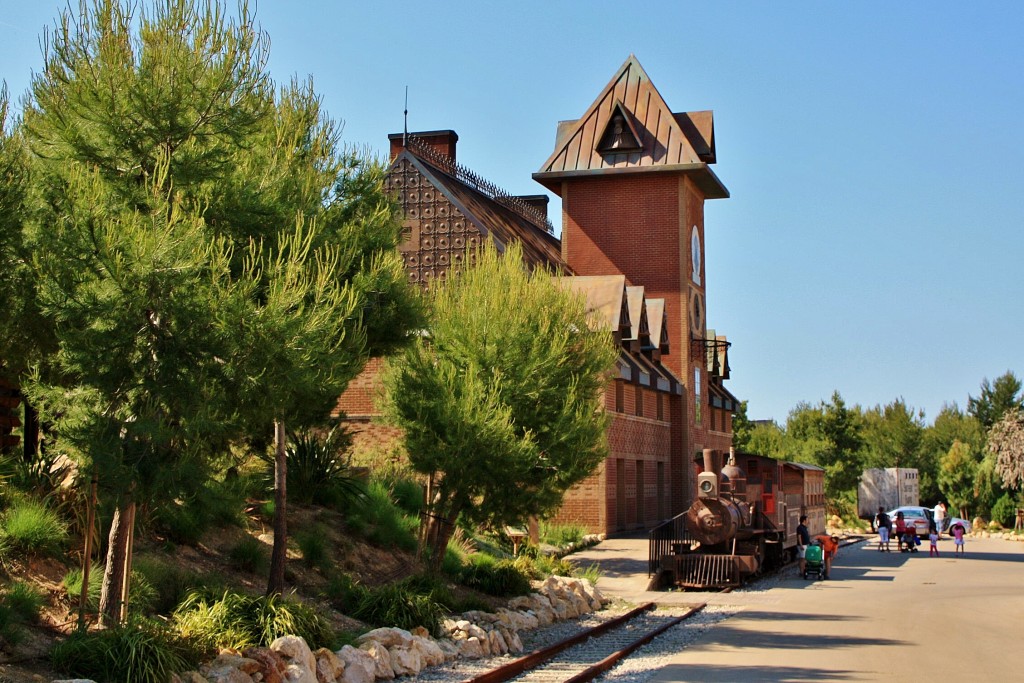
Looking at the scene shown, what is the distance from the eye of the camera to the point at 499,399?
673 inches

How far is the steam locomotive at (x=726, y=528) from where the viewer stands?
958 inches

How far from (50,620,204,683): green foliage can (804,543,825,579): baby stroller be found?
62.4ft

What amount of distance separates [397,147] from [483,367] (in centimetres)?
2192

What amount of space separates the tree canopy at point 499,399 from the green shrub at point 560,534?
1095cm

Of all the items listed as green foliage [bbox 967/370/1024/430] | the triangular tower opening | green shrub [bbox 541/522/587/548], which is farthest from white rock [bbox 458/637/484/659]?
green foliage [bbox 967/370/1024/430]

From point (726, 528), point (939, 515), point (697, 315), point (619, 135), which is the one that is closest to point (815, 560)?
point (726, 528)

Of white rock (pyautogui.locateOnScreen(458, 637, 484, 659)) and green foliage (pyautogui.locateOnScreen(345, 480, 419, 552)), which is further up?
green foliage (pyautogui.locateOnScreen(345, 480, 419, 552))

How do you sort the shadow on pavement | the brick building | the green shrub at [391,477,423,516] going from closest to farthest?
the shadow on pavement < the green shrub at [391,477,423,516] < the brick building

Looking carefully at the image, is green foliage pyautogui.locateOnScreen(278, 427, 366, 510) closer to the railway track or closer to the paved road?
the railway track

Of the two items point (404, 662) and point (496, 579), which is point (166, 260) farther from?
point (496, 579)

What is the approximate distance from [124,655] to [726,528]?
16.5 m

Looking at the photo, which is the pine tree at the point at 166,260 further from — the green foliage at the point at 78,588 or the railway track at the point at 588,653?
the railway track at the point at 588,653

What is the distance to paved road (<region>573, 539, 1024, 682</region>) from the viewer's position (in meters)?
13.4

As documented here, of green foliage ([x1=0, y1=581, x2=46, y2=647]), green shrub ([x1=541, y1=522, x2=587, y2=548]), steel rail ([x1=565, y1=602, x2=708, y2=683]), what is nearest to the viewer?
green foliage ([x1=0, y1=581, x2=46, y2=647])
